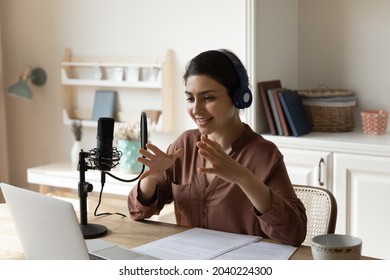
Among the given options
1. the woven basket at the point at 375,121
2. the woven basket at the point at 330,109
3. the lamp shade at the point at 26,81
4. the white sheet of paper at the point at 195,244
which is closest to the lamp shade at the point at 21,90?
the lamp shade at the point at 26,81

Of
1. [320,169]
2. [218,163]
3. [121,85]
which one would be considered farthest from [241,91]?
[121,85]

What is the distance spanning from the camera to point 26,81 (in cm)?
423

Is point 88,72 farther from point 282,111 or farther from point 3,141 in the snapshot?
point 282,111

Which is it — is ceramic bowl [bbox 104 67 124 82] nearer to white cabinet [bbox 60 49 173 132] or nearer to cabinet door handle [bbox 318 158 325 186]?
white cabinet [bbox 60 49 173 132]

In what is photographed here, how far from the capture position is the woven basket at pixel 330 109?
10.8ft

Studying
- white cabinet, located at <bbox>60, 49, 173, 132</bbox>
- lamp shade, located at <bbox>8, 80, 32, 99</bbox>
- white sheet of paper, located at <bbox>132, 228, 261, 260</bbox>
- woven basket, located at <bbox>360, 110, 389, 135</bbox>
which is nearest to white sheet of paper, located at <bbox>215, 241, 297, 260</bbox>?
white sheet of paper, located at <bbox>132, 228, 261, 260</bbox>

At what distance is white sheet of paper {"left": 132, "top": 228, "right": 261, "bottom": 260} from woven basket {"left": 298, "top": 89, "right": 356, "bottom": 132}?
152 cm

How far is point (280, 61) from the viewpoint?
11.3ft

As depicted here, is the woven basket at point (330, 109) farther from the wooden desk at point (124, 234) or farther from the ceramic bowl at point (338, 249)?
the ceramic bowl at point (338, 249)

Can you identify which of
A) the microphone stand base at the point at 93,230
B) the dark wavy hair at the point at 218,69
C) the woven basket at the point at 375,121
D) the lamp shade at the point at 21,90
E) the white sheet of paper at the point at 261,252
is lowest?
the white sheet of paper at the point at 261,252

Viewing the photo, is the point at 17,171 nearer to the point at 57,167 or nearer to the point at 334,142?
the point at 57,167

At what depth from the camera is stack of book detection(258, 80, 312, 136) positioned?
10.6ft

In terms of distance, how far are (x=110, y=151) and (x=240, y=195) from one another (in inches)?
16.7
